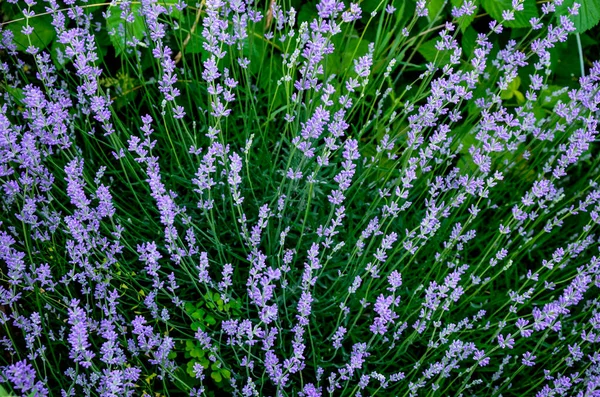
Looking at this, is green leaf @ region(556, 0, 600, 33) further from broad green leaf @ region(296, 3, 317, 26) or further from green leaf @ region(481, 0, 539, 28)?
broad green leaf @ region(296, 3, 317, 26)

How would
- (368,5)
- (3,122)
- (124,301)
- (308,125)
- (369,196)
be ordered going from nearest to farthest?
(3,122) < (308,125) < (124,301) < (369,196) < (368,5)

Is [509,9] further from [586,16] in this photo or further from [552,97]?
[552,97]

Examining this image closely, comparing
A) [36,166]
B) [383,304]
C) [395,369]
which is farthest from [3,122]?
[395,369]

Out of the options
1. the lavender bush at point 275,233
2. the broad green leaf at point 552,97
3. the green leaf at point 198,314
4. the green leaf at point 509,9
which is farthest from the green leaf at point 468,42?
the green leaf at point 198,314

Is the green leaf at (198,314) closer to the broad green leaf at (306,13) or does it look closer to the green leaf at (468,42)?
the broad green leaf at (306,13)

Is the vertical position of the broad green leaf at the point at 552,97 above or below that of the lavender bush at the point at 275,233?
above

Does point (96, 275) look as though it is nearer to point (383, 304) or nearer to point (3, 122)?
point (3, 122)

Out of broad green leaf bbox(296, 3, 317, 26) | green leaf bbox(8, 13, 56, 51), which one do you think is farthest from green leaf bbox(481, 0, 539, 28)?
green leaf bbox(8, 13, 56, 51)

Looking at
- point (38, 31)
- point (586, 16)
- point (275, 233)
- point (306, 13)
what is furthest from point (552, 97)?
point (38, 31)
